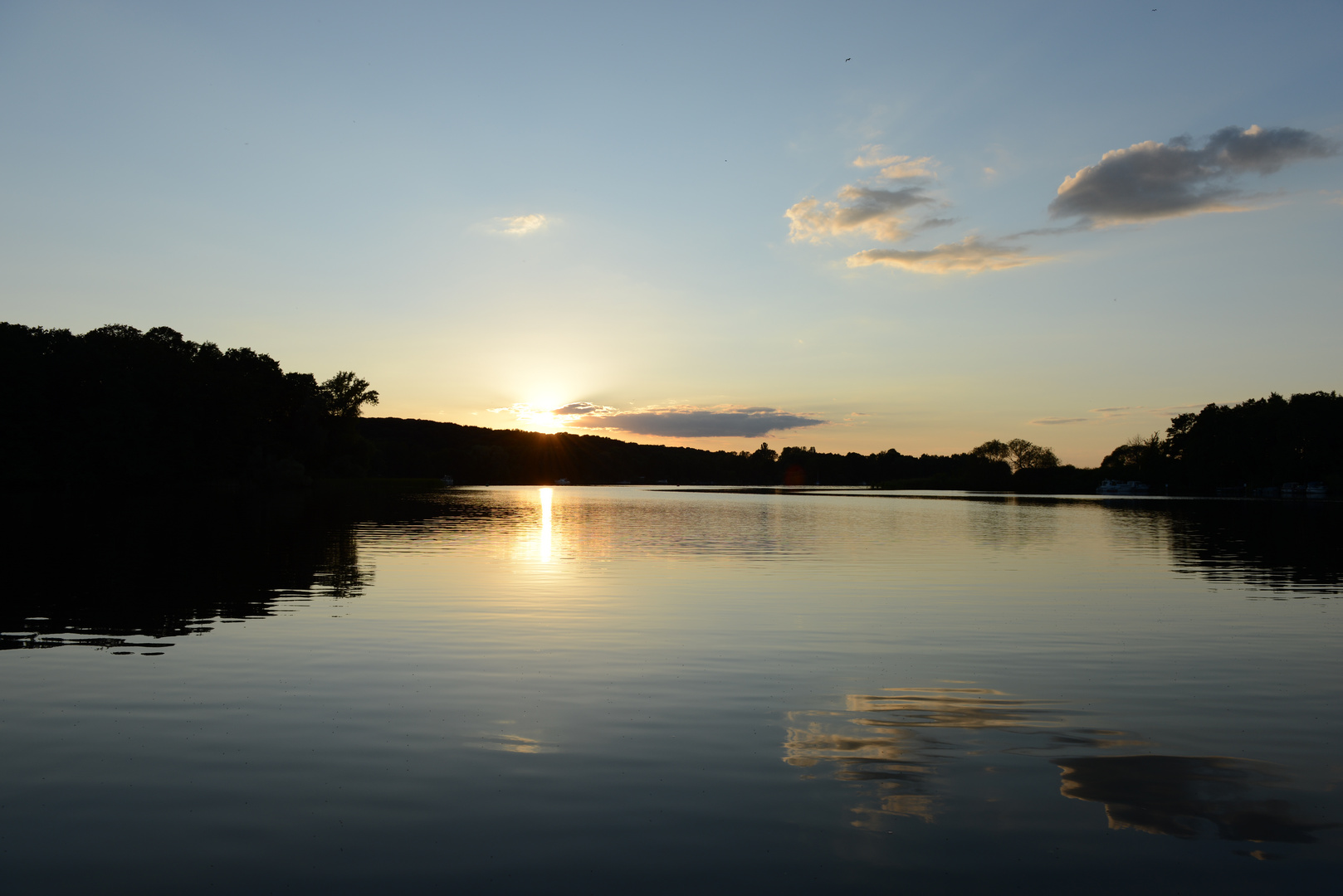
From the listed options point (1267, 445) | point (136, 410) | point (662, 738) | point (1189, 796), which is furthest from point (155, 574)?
point (1267, 445)

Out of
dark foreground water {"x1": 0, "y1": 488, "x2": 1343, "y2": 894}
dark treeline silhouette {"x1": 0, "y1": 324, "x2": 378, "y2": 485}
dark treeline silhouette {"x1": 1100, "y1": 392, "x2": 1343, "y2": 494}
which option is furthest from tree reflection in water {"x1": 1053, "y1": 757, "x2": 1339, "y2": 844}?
dark treeline silhouette {"x1": 1100, "y1": 392, "x2": 1343, "y2": 494}

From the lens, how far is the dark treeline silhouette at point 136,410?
95.6 m

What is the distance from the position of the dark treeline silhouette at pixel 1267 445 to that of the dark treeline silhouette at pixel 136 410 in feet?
585

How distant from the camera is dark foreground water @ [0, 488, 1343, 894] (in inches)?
292

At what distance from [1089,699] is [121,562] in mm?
29967

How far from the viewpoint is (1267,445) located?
6909 inches

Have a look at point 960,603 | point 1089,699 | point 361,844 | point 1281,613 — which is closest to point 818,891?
point 361,844

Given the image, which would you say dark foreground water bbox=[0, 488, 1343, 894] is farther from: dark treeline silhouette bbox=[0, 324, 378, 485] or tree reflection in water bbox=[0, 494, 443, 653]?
dark treeline silhouette bbox=[0, 324, 378, 485]

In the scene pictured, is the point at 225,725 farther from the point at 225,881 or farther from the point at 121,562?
the point at 121,562

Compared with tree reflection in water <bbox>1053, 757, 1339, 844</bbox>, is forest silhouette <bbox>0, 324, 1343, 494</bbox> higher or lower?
higher

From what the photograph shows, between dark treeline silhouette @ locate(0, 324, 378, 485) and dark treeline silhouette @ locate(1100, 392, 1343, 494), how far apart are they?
17821 centimetres

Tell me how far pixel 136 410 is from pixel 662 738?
11123cm

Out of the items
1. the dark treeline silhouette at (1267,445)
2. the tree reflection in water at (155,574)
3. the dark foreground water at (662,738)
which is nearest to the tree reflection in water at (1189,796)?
the dark foreground water at (662,738)

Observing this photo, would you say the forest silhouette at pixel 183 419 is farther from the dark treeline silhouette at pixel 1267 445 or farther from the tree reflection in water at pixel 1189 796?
the tree reflection in water at pixel 1189 796
